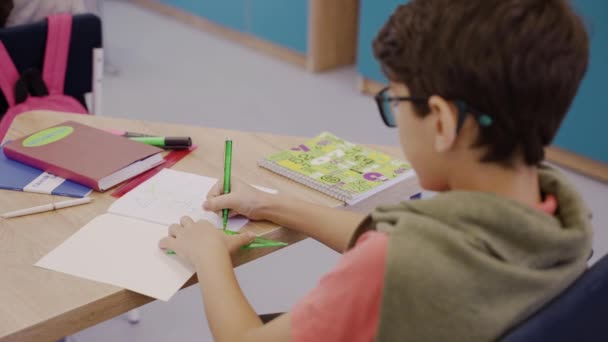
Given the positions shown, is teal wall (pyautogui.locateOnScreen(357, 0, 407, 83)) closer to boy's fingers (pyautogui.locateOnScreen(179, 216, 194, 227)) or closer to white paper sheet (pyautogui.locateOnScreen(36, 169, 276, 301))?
white paper sheet (pyautogui.locateOnScreen(36, 169, 276, 301))

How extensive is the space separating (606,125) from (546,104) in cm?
208

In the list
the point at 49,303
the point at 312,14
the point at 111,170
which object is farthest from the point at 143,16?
the point at 49,303

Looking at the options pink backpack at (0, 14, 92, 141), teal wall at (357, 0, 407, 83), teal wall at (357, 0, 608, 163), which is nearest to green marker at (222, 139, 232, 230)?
pink backpack at (0, 14, 92, 141)

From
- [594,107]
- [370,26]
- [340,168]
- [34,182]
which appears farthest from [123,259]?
[370,26]

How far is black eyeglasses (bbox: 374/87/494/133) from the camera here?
745 millimetres

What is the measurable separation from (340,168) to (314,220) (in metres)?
0.20

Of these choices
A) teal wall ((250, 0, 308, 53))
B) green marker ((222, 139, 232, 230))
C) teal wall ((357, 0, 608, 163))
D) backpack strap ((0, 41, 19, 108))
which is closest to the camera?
green marker ((222, 139, 232, 230))

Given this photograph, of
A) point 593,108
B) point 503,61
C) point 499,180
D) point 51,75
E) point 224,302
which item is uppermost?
point 503,61

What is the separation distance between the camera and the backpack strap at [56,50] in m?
1.72

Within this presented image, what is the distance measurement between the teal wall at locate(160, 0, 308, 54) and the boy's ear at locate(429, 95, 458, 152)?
3034 millimetres

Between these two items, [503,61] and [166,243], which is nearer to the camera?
[503,61]

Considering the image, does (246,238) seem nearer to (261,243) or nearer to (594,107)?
(261,243)

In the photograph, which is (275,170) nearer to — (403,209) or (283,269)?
(403,209)

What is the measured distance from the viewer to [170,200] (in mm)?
1163
